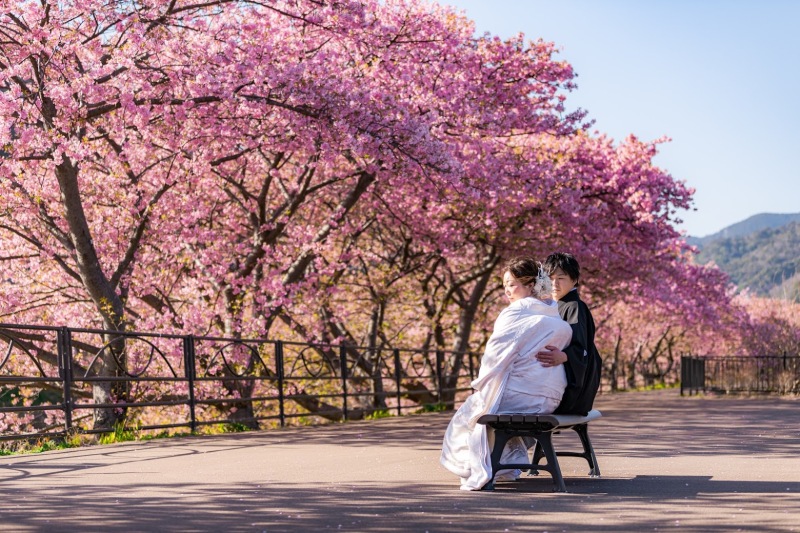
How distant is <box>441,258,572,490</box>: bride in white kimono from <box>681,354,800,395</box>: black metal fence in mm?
23062

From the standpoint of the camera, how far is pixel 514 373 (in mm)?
7766

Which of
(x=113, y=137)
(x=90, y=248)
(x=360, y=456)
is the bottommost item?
(x=360, y=456)

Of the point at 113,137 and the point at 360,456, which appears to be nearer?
the point at 360,456

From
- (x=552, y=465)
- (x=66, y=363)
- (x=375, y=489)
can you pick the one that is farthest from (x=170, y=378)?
(x=552, y=465)

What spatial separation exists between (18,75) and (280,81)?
355 centimetres

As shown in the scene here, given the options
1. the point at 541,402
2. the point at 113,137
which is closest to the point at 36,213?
the point at 113,137

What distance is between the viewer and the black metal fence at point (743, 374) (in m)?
29.1

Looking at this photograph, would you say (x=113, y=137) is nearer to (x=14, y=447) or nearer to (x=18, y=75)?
(x=18, y=75)

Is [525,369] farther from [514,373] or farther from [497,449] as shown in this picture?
[497,449]

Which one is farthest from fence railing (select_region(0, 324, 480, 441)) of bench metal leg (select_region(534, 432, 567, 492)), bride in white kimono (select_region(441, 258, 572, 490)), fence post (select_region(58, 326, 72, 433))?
bench metal leg (select_region(534, 432, 567, 492))

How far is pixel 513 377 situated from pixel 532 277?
0.75 m

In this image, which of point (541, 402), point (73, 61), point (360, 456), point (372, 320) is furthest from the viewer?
point (372, 320)

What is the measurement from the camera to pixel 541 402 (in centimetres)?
774

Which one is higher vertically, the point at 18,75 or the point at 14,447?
the point at 18,75
